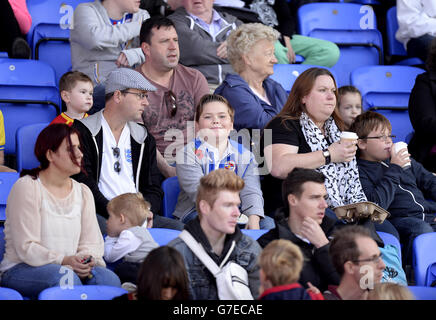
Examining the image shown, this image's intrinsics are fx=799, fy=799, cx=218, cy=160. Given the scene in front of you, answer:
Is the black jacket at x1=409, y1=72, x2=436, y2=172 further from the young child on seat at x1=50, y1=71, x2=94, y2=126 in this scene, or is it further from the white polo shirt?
the young child on seat at x1=50, y1=71, x2=94, y2=126

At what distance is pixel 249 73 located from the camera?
195 inches

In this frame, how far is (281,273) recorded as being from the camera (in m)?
2.80

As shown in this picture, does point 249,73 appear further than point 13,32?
No

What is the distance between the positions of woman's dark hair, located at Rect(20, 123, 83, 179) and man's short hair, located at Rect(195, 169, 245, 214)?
0.58 m

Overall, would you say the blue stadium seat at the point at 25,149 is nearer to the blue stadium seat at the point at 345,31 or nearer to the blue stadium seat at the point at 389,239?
the blue stadium seat at the point at 389,239

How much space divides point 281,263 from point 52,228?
43.5 inches

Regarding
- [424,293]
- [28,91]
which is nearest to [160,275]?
[424,293]

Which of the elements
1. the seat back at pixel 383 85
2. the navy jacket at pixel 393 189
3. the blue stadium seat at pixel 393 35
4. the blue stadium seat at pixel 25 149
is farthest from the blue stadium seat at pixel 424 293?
the blue stadium seat at pixel 393 35

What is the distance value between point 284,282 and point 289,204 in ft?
2.99

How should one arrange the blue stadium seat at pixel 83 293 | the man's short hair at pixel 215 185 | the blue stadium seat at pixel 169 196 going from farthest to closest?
the blue stadium seat at pixel 169 196 → the man's short hair at pixel 215 185 → the blue stadium seat at pixel 83 293

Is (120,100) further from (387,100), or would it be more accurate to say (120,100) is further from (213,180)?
(387,100)

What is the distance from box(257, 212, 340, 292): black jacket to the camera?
3330 mm

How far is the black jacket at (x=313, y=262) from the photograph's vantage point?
3.33 meters

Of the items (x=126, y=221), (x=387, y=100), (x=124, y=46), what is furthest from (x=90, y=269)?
(x=387, y=100)
